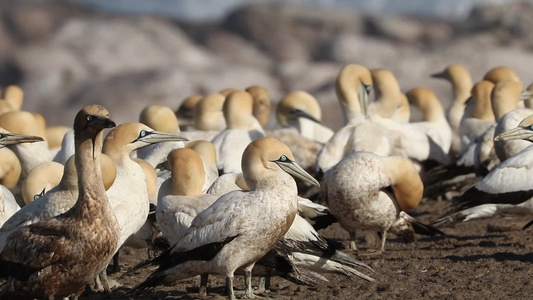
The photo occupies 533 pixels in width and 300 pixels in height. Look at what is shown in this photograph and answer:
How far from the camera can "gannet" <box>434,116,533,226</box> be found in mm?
9289

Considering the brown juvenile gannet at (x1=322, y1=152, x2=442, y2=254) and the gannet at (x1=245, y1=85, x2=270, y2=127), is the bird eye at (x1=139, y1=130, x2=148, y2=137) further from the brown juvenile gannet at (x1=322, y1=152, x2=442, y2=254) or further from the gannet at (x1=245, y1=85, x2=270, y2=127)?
the gannet at (x1=245, y1=85, x2=270, y2=127)

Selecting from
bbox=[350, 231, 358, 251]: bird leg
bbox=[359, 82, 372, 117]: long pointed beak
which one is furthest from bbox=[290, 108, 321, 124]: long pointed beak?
bbox=[350, 231, 358, 251]: bird leg

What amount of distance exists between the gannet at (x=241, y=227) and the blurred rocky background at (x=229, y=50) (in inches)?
603

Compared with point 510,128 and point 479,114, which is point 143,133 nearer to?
point 510,128

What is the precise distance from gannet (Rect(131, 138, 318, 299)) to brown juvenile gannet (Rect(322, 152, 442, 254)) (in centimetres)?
206

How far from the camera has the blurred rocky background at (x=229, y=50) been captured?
2522 centimetres

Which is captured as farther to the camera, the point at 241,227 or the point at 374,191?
the point at 374,191

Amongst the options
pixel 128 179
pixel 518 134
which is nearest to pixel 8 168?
pixel 128 179

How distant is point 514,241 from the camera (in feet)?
31.4

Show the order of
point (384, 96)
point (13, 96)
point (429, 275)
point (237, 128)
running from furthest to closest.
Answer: point (13, 96) < point (384, 96) < point (237, 128) < point (429, 275)

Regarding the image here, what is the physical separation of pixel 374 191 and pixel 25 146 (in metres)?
4.25

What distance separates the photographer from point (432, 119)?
1496 centimetres

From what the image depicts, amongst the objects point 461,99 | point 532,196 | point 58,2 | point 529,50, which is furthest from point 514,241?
Result: point 58,2

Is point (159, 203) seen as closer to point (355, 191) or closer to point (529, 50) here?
point (355, 191)
